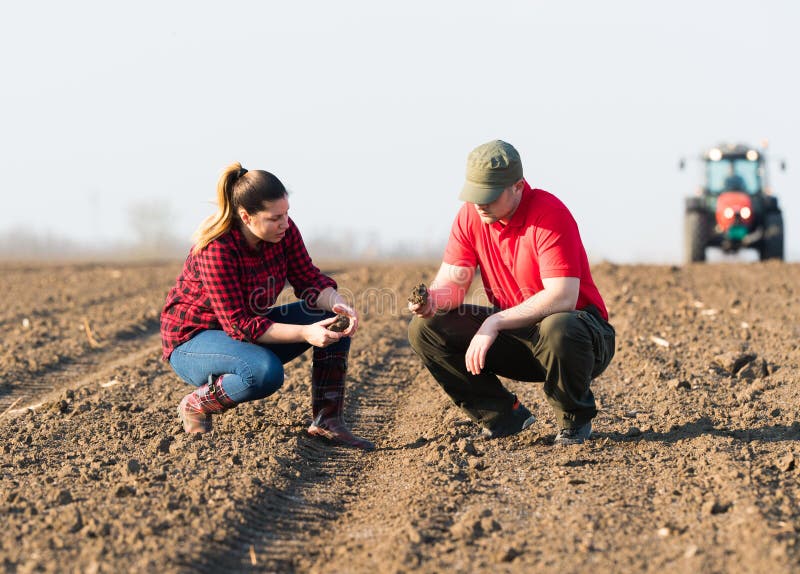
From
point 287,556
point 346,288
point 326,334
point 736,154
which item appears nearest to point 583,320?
point 326,334

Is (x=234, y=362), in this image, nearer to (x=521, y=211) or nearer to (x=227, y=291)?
(x=227, y=291)

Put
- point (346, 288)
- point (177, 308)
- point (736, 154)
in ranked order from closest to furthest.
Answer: point (177, 308) → point (346, 288) → point (736, 154)

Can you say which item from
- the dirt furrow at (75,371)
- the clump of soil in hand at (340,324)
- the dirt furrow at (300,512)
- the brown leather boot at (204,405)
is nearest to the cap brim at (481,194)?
the clump of soil in hand at (340,324)

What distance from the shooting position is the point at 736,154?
53.5 ft

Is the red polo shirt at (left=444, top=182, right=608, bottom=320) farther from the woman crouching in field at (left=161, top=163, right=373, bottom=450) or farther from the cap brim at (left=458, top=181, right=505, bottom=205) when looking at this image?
the woman crouching in field at (left=161, top=163, right=373, bottom=450)

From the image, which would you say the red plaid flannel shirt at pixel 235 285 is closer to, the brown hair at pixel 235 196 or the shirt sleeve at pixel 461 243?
the brown hair at pixel 235 196

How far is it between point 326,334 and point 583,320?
114cm

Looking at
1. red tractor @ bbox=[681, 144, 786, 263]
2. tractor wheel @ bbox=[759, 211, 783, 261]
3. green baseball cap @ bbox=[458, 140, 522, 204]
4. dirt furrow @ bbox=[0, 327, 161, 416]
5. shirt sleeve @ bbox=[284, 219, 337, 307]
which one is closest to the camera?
green baseball cap @ bbox=[458, 140, 522, 204]

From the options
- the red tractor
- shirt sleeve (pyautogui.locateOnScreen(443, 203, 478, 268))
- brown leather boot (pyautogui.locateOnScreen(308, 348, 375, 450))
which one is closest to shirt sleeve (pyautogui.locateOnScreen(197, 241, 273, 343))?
brown leather boot (pyautogui.locateOnScreen(308, 348, 375, 450))

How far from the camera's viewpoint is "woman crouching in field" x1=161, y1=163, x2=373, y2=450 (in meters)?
4.46

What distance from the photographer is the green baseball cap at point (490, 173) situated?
14.0 ft

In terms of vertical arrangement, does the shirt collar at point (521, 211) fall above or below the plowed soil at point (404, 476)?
above

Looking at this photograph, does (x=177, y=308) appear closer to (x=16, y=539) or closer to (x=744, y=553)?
(x=16, y=539)

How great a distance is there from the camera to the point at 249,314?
4.71 metres
